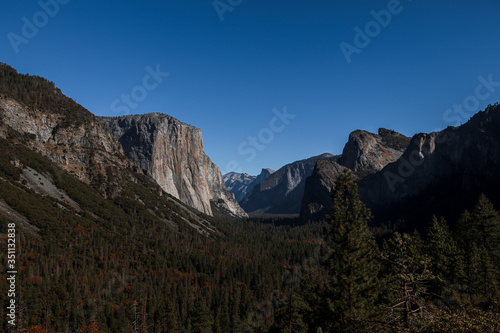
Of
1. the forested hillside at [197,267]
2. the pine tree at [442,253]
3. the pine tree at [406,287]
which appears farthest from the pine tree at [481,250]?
the pine tree at [406,287]

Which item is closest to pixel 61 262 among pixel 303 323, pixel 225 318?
pixel 225 318

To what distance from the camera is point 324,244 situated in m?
28.9

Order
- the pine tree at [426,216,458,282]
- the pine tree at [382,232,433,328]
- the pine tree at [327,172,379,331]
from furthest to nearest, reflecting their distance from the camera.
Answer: the pine tree at [426,216,458,282], the pine tree at [327,172,379,331], the pine tree at [382,232,433,328]

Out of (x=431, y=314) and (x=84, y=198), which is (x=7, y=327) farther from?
(x=84, y=198)

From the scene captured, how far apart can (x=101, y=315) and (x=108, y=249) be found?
2148 inches

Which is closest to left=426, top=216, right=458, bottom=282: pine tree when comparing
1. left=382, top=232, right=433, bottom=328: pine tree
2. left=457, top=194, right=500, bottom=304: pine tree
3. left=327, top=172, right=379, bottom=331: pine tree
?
left=457, top=194, right=500, bottom=304: pine tree

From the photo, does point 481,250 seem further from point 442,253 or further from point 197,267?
point 197,267

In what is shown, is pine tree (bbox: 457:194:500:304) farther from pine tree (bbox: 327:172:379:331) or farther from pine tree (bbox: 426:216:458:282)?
pine tree (bbox: 327:172:379:331)

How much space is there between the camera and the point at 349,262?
2595 centimetres

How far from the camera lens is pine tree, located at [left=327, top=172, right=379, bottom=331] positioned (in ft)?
80.8

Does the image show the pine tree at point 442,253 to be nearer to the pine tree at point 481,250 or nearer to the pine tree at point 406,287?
the pine tree at point 481,250

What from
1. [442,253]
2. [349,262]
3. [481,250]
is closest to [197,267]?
[442,253]

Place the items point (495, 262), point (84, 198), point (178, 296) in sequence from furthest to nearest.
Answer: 1. point (84, 198)
2. point (178, 296)
3. point (495, 262)

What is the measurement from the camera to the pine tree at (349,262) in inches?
970
